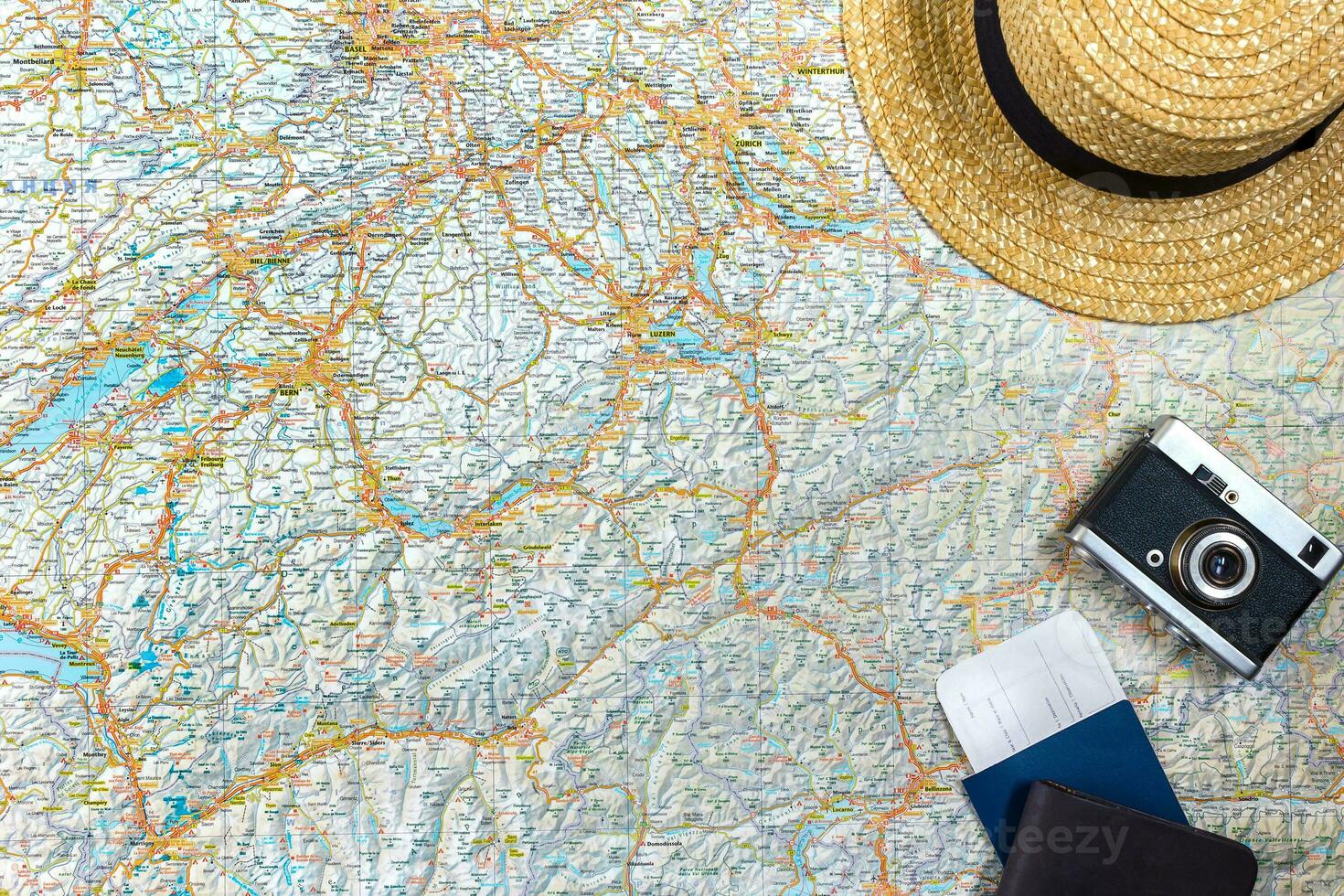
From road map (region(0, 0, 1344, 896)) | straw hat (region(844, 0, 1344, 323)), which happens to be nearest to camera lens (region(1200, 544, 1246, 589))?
road map (region(0, 0, 1344, 896))

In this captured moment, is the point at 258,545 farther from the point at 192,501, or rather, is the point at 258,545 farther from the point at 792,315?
the point at 792,315

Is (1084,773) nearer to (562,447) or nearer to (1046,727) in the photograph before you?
(1046,727)

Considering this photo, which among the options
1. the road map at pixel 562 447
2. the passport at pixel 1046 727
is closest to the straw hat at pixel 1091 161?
the road map at pixel 562 447

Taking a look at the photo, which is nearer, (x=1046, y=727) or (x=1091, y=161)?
(x=1091, y=161)

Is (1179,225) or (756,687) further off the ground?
(1179,225)

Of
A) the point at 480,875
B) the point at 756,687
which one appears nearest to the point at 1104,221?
the point at 756,687

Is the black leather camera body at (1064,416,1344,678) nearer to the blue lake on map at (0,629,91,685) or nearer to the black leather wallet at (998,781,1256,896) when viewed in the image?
the black leather wallet at (998,781,1256,896)

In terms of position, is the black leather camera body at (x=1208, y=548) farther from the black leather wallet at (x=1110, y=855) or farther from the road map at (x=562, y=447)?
the black leather wallet at (x=1110, y=855)

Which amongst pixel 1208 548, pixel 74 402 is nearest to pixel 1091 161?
pixel 1208 548
